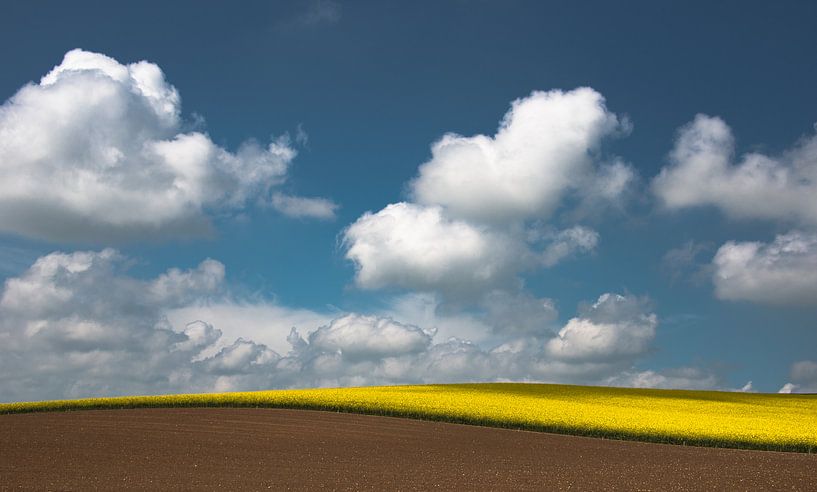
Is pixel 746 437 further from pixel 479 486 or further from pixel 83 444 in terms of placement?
pixel 83 444

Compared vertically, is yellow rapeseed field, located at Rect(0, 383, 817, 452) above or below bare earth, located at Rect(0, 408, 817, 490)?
above

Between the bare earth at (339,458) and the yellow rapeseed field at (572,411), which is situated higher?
the yellow rapeseed field at (572,411)

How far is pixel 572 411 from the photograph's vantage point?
128 ft

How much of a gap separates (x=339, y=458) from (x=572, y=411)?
18.2 m

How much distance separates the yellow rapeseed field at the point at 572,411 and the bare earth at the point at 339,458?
157 centimetres

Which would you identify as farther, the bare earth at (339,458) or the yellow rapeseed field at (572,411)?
the yellow rapeseed field at (572,411)

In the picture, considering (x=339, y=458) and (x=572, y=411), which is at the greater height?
(x=572, y=411)

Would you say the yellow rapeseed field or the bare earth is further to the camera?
the yellow rapeseed field

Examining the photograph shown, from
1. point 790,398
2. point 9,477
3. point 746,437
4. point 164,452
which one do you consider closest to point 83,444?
point 164,452

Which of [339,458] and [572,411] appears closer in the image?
[339,458]

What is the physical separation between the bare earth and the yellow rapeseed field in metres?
1.57

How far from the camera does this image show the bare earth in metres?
21.1

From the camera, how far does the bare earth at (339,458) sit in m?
21.1

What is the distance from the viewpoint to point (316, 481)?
20.8 meters
